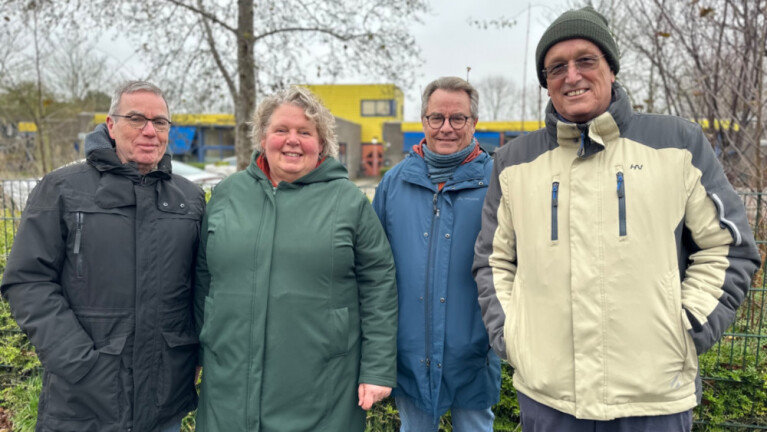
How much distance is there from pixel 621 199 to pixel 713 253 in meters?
0.36

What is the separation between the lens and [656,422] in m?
1.75

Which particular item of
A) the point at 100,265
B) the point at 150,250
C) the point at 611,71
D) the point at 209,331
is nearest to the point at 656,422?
the point at 611,71

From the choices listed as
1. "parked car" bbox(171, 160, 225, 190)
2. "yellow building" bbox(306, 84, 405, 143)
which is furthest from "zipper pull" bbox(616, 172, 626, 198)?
"yellow building" bbox(306, 84, 405, 143)

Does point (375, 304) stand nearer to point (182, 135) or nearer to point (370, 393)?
point (370, 393)

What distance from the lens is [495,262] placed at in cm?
→ 204

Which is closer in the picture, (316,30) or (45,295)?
(45,295)

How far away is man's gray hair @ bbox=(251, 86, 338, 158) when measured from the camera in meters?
2.28

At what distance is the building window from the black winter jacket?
131 ft

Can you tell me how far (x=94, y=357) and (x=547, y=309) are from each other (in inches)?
68.3

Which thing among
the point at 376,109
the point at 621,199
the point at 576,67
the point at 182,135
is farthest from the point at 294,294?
the point at 376,109

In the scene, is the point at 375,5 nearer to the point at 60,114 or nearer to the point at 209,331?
the point at 209,331

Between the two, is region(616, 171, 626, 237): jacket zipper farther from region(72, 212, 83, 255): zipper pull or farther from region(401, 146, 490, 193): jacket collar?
region(72, 212, 83, 255): zipper pull

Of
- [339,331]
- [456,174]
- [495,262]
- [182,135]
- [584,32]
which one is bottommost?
[339,331]

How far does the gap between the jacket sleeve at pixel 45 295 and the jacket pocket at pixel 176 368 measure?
277 mm
